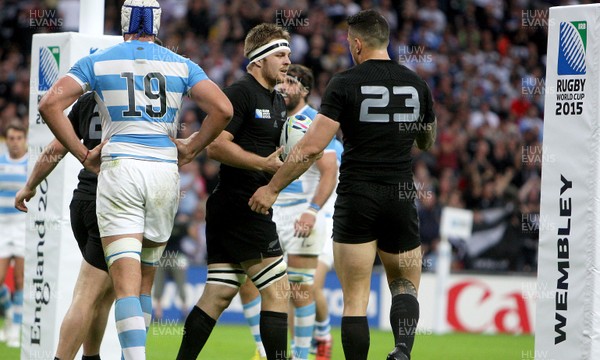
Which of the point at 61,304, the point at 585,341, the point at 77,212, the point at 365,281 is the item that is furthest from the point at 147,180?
the point at 585,341

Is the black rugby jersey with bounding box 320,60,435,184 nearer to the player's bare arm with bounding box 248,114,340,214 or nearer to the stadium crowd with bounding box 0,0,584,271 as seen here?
the player's bare arm with bounding box 248,114,340,214

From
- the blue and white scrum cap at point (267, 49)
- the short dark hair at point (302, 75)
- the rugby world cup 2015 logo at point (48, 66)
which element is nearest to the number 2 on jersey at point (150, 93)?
the blue and white scrum cap at point (267, 49)

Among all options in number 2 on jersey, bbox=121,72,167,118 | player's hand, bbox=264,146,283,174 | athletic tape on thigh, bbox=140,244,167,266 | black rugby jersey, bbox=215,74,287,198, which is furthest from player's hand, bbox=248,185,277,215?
number 2 on jersey, bbox=121,72,167,118

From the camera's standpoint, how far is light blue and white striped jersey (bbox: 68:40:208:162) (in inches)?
Answer: 250

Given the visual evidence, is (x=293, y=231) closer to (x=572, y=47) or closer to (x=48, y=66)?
(x=48, y=66)

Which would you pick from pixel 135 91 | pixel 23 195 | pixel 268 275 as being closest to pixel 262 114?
pixel 268 275

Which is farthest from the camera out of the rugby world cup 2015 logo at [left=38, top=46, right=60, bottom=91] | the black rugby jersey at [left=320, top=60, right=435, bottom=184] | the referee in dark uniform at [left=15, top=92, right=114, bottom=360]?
the rugby world cup 2015 logo at [left=38, top=46, right=60, bottom=91]

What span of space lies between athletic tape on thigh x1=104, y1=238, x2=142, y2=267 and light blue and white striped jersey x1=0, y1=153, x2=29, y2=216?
23.8 ft

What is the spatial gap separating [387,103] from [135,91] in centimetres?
175

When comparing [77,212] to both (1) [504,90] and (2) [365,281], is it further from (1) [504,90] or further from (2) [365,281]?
(1) [504,90]

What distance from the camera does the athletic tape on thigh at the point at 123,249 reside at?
6.28 metres

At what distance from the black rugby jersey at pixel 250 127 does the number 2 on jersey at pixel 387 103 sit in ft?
2.85

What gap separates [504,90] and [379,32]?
15.7 m

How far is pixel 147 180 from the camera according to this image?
635 centimetres
